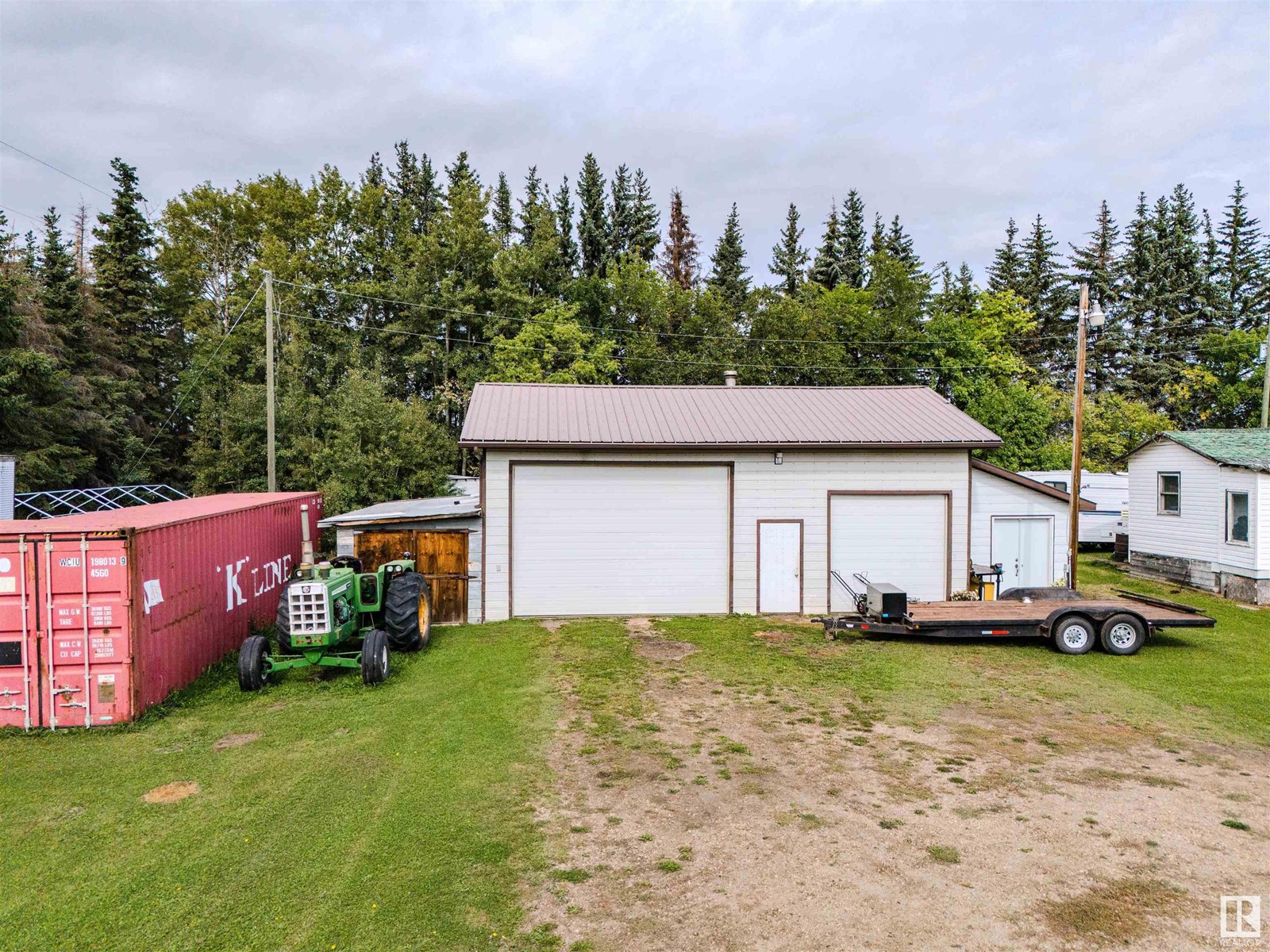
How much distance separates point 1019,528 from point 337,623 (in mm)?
14317

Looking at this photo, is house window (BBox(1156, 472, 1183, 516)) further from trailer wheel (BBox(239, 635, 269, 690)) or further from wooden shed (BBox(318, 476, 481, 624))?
trailer wheel (BBox(239, 635, 269, 690))

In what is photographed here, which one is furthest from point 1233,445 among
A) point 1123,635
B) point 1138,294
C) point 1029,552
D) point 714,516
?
point 1138,294

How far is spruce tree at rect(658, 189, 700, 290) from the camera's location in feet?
138

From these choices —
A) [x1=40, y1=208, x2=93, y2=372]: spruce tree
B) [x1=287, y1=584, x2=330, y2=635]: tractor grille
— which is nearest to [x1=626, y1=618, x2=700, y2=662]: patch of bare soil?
A: [x1=287, y1=584, x2=330, y2=635]: tractor grille

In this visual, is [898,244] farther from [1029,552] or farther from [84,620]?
[84,620]

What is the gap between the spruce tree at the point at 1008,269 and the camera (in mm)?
43969

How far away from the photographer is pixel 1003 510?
15781 mm

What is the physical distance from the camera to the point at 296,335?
29.3m

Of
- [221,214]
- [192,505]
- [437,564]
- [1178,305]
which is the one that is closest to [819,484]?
[437,564]

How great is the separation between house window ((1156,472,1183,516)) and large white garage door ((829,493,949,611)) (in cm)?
835

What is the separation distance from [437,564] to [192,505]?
14.9 feet

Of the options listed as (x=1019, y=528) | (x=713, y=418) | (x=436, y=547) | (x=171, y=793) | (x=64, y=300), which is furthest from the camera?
(x=64, y=300)

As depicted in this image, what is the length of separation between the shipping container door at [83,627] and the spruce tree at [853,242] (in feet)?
136

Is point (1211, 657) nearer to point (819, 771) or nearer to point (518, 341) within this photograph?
point (819, 771)
